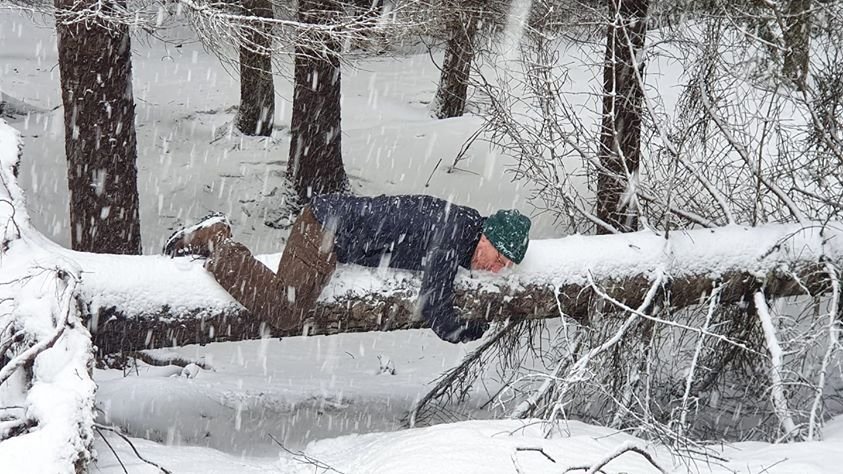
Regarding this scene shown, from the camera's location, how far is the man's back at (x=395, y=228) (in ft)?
16.2

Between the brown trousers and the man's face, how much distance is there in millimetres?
875

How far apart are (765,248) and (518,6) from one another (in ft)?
24.7

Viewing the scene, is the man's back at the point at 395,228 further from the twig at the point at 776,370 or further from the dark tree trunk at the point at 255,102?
the dark tree trunk at the point at 255,102

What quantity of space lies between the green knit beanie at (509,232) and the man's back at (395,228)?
13 centimetres

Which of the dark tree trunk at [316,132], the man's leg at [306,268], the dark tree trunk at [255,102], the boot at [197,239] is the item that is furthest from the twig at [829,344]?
the dark tree trunk at [255,102]

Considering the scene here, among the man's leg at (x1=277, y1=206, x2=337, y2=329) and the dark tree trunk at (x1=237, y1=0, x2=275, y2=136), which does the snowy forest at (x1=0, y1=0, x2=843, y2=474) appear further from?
the dark tree trunk at (x1=237, y1=0, x2=275, y2=136)

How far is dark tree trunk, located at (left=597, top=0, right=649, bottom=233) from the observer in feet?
20.5

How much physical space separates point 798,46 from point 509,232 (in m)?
2.54

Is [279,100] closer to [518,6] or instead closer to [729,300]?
[518,6]

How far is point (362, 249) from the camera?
5.00 meters

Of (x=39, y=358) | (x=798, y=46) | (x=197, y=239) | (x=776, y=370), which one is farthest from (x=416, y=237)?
(x=798, y=46)

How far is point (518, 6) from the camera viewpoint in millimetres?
12148

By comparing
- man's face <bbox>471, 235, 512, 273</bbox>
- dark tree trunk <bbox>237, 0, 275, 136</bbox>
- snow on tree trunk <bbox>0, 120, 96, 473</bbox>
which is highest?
dark tree trunk <bbox>237, 0, 275, 136</bbox>

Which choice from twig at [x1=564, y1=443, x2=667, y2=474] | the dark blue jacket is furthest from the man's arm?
twig at [x1=564, y1=443, x2=667, y2=474]
